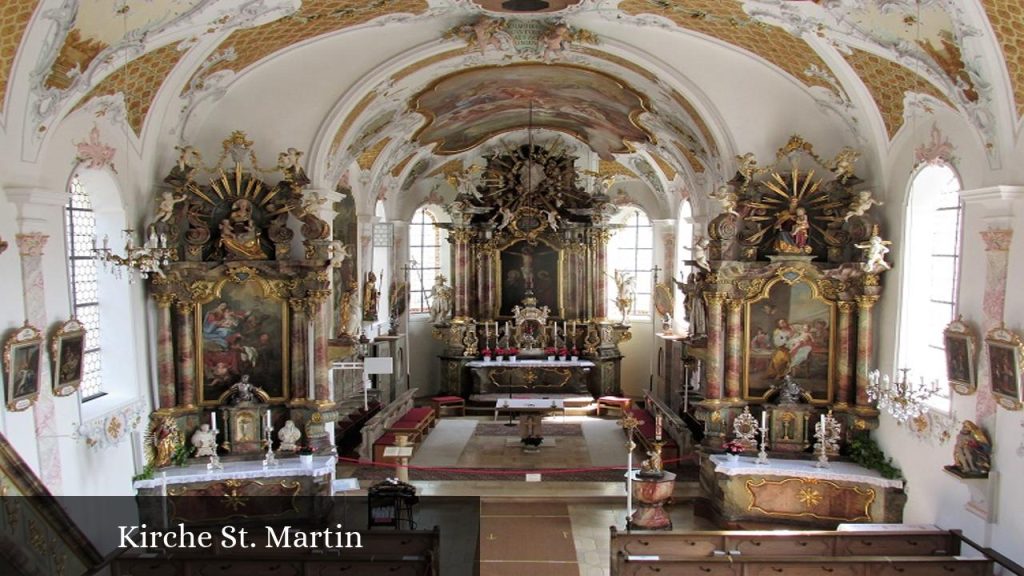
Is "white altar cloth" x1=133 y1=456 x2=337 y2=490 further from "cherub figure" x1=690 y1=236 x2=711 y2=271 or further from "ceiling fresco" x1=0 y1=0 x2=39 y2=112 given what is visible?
"cherub figure" x1=690 y1=236 x2=711 y2=271

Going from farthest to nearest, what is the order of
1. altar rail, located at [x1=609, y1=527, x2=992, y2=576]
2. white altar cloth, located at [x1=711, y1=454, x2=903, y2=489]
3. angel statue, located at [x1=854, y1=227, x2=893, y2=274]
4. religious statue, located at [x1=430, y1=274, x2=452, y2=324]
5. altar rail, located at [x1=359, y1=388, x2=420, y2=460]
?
religious statue, located at [x1=430, y1=274, x2=452, y2=324] → altar rail, located at [x1=359, y1=388, x2=420, y2=460] → white altar cloth, located at [x1=711, y1=454, x2=903, y2=489] → angel statue, located at [x1=854, y1=227, x2=893, y2=274] → altar rail, located at [x1=609, y1=527, x2=992, y2=576]

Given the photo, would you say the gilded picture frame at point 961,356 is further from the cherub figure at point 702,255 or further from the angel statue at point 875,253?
the cherub figure at point 702,255

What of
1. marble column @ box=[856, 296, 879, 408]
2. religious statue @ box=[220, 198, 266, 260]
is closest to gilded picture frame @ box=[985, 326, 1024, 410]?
marble column @ box=[856, 296, 879, 408]

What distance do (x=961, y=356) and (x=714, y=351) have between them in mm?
4366

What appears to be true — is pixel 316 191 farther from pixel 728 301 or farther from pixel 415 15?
pixel 728 301

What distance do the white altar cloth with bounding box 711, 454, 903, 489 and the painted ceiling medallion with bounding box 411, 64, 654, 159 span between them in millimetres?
6974

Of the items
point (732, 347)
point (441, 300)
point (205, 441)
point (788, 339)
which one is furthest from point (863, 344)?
point (441, 300)

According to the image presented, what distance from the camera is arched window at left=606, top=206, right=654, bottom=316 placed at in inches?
1005

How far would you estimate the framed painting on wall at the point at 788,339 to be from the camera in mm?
13797

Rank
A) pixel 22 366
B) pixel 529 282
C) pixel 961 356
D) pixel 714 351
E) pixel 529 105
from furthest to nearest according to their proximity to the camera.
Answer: pixel 529 282 < pixel 529 105 < pixel 714 351 < pixel 961 356 < pixel 22 366

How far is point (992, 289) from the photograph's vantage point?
994cm

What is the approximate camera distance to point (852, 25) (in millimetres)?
10227

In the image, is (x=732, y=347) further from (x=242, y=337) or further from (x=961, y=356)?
(x=242, y=337)

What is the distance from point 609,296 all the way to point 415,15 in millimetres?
14841
